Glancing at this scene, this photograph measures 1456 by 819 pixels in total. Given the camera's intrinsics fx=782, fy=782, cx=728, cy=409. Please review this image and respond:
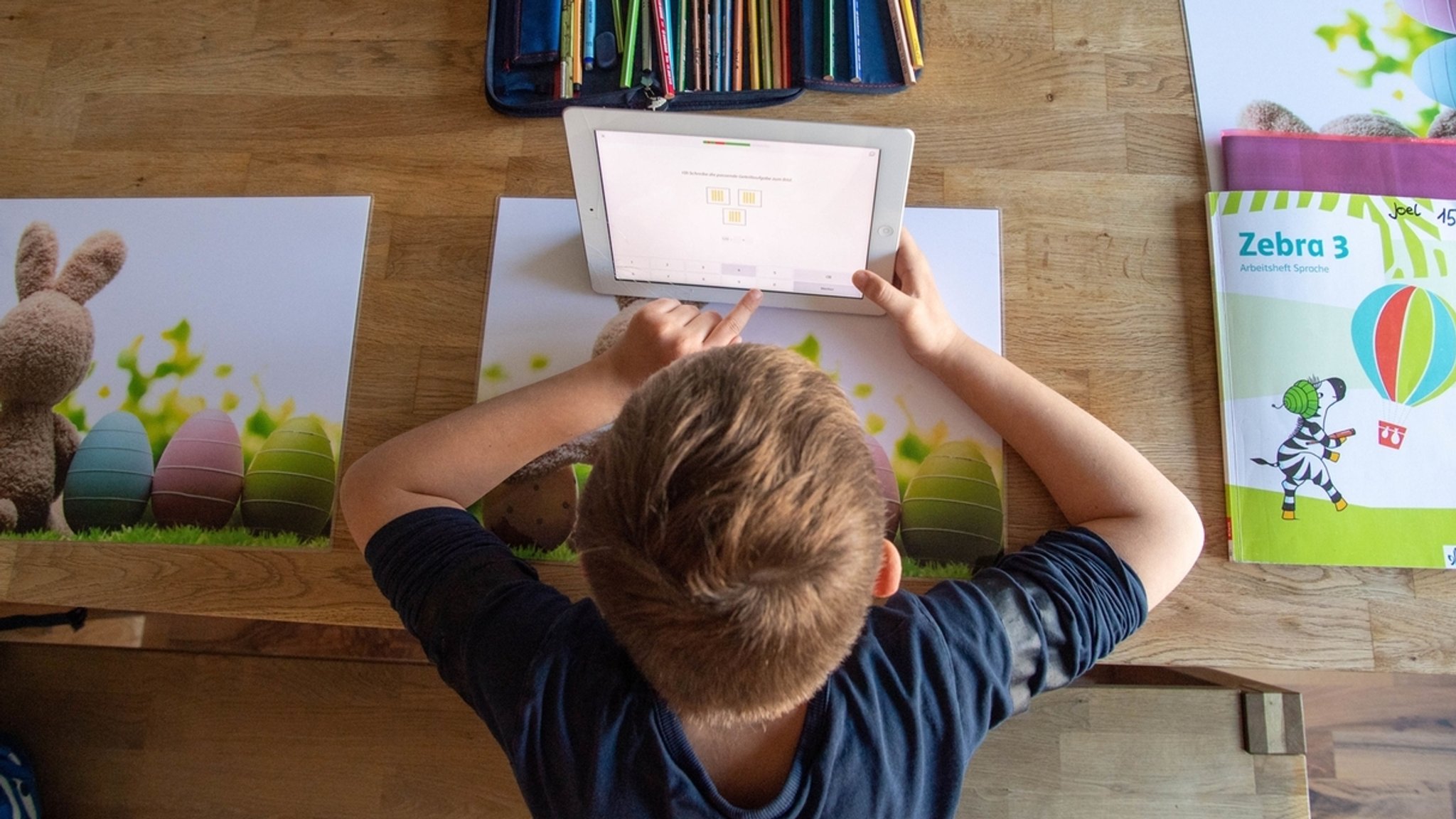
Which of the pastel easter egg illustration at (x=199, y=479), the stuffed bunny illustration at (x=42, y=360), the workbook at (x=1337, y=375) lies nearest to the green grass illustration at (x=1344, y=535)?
the workbook at (x=1337, y=375)

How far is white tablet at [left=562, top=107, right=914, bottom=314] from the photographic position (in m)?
0.53

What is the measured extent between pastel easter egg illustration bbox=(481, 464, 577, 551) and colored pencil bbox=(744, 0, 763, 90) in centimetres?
41

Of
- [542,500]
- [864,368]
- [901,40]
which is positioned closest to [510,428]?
[542,500]

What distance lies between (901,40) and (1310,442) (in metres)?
0.50

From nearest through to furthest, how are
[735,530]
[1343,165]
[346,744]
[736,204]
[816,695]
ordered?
[735,530]
[816,695]
[736,204]
[1343,165]
[346,744]

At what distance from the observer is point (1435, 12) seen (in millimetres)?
760

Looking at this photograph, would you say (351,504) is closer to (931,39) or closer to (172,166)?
(172,166)

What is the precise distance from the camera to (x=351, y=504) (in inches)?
24.6

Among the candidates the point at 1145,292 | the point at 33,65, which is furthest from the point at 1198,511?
the point at 33,65

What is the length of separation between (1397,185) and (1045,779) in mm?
678

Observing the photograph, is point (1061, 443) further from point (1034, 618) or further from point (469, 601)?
point (469, 601)

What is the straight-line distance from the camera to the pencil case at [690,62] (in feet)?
2.45

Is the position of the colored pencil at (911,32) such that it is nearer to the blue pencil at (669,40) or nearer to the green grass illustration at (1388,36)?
the blue pencil at (669,40)

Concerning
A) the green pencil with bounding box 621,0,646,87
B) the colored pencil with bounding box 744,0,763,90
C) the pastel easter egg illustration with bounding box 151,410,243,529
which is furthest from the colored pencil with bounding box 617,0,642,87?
the pastel easter egg illustration with bounding box 151,410,243,529
